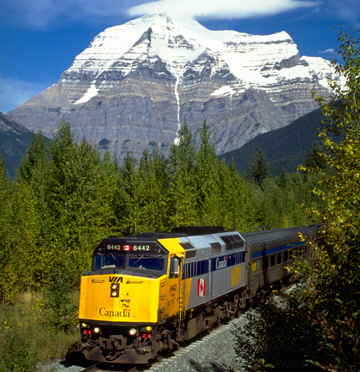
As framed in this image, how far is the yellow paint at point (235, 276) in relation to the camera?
978 inches

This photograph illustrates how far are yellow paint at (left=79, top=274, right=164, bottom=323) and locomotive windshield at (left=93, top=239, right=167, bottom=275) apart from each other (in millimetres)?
558

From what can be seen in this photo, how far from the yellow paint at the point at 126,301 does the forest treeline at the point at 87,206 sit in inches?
189

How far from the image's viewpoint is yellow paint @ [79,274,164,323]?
53.2 ft

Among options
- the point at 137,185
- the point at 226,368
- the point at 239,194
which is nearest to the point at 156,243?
the point at 226,368

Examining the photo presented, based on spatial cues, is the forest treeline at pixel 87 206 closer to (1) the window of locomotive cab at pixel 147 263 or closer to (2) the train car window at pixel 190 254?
(2) the train car window at pixel 190 254

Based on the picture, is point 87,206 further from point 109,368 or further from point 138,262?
point 109,368

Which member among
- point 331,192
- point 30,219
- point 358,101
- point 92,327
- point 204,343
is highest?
point 358,101

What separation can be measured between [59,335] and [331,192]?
1283cm

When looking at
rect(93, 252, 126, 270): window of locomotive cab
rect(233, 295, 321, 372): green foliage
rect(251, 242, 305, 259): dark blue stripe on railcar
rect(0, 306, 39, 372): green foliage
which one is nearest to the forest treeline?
rect(233, 295, 321, 372): green foliage

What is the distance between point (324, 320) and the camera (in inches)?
317

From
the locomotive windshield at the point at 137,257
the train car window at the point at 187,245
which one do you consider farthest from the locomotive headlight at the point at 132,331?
the train car window at the point at 187,245

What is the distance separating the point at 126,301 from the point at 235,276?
1002cm

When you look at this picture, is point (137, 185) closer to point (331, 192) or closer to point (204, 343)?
point (204, 343)

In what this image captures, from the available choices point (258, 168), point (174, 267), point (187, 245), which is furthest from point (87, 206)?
point (258, 168)
